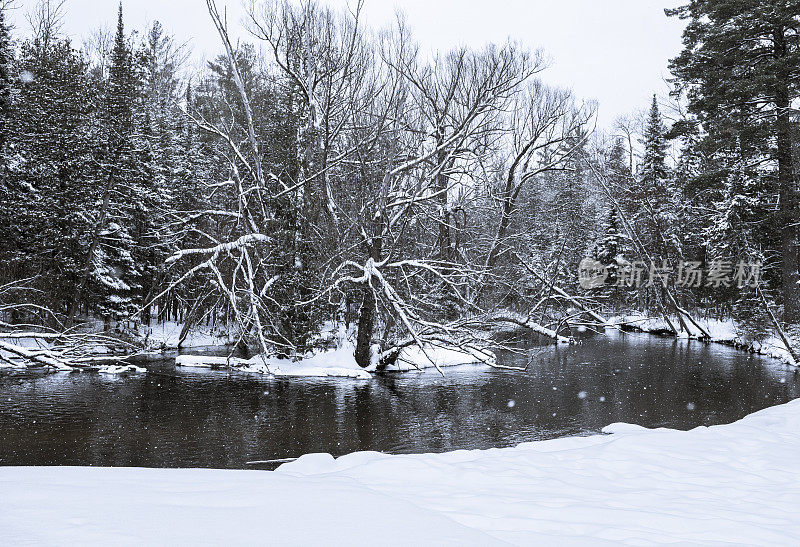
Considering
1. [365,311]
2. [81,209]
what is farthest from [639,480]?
[81,209]

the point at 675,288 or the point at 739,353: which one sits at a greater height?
the point at 675,288

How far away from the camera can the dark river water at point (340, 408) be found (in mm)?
9430

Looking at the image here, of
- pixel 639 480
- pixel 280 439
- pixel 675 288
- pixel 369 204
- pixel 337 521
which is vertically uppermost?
pixel 369 204

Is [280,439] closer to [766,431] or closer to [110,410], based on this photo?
[110,410]

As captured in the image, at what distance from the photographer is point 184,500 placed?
12.7 ft

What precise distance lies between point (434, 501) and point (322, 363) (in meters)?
14.0

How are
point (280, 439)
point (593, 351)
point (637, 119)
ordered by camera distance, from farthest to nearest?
point (637, 119) → point (593, 351) → point (280, 439)

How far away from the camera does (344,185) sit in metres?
22.5

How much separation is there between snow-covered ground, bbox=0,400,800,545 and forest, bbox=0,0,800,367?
883 centimetres

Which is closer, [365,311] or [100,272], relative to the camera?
[365,311]

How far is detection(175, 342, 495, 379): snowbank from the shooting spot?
679 inches

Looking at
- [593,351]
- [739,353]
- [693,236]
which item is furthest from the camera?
[693,236]

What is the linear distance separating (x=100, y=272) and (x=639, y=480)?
23174 millimetres

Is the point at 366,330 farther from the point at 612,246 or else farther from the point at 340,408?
the point at 612,246
